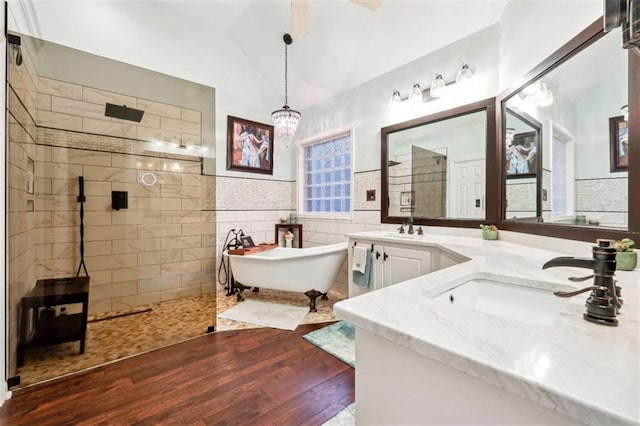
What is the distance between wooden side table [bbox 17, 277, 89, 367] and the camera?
1928 mm

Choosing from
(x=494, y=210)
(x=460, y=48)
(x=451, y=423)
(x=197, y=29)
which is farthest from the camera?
(x=197, y=29)

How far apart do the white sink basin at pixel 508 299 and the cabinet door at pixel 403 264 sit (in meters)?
0.99

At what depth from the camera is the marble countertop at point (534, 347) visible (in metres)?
0.39

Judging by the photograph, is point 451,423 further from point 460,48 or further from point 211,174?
point 211,174

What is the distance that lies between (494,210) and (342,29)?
93.7 inches

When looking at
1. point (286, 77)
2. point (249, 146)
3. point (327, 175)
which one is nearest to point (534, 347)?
point (327, 175)

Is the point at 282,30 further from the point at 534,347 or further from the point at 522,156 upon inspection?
the point at 534,347

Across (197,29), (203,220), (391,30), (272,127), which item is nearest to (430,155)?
(391,30)

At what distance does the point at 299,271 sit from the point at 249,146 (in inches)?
77.5

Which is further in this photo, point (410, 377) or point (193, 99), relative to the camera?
point (193, 99)

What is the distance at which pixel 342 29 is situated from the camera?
2.88 meters

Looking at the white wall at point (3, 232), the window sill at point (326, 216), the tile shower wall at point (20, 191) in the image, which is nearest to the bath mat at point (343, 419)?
the white wall at point (3, 232)

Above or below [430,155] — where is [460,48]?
above

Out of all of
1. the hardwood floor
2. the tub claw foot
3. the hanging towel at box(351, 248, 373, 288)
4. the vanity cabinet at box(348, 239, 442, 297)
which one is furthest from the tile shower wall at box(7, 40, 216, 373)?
the vanity cabinet at box(348, 239, 442, 297)
